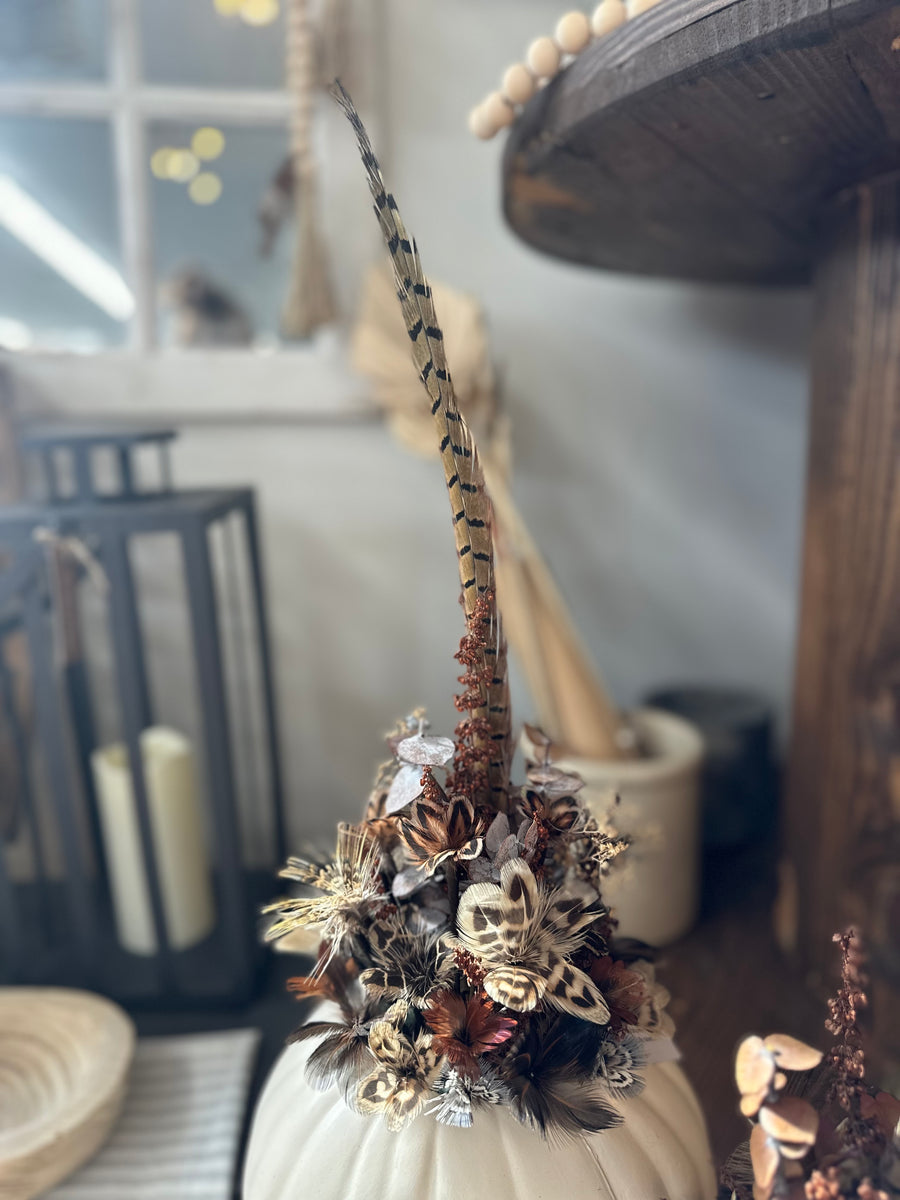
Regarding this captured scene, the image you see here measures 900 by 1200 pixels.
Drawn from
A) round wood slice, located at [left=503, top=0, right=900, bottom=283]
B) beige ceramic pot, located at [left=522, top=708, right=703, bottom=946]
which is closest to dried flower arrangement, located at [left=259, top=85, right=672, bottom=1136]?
round wood slice, located at [left=503, top=0, right=900, bottom=283]

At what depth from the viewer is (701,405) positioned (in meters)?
0.98

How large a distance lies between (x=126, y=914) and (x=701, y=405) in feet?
2.71

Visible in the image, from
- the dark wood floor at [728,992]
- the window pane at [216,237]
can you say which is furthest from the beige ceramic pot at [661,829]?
the window pane at [216,237]

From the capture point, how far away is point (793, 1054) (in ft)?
0.81

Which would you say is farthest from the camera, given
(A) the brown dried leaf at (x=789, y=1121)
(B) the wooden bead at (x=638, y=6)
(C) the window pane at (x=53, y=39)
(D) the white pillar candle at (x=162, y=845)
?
(C) the window pane at (x=53, y=39)

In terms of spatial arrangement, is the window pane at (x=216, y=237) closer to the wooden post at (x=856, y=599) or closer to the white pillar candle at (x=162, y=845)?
the white pillar candle at (x=162, y=845)

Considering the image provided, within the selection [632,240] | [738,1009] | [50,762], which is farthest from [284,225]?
[738,1009]

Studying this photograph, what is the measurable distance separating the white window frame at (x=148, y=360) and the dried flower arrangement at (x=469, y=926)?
656mm

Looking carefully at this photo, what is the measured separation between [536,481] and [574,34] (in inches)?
23.4

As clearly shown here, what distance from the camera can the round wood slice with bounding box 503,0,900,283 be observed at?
0.31 meters

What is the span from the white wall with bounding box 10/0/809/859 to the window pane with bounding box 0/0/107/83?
33 centimetres

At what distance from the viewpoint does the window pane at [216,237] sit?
932 millimetres

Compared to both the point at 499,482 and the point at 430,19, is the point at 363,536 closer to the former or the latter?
the point at 499,482

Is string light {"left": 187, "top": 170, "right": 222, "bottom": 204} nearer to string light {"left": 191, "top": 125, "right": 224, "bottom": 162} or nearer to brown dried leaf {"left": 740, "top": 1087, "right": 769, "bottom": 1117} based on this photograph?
string light {"left": 191, "top": 125, "right": 224, "bottom": 162}
